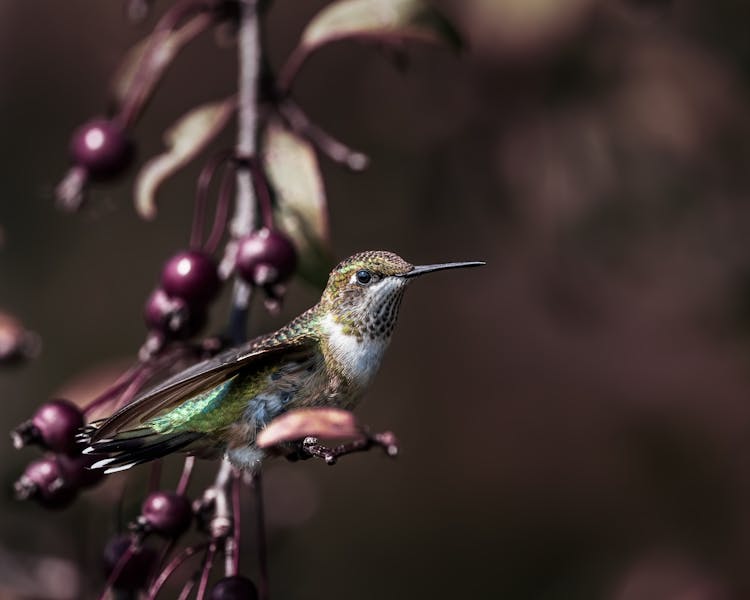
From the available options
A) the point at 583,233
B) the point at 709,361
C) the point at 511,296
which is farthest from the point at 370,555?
the point at 583,233

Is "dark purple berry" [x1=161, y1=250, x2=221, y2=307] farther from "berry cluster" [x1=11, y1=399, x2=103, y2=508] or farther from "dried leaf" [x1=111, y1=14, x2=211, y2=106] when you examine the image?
"dried leaf" [x1=111, y1=14, x2=211, y2=106]

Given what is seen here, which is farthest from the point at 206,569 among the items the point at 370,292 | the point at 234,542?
the point at 370,292

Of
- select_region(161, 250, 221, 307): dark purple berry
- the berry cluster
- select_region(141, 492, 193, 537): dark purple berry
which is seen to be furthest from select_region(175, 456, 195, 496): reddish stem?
select_region(161, 250, 221, 307): dark purple berry

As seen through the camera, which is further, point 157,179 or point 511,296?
point 511,296

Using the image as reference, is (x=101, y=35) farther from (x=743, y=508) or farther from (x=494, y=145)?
(x=743, y=508)

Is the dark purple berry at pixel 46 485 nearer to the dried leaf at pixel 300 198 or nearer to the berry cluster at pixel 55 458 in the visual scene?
the berry cluster at pixel 55 458

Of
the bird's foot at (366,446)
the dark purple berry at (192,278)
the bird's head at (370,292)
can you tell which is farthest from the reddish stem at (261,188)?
the bird's foot at (366,446)

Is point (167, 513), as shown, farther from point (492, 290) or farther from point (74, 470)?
point (492, 290)
